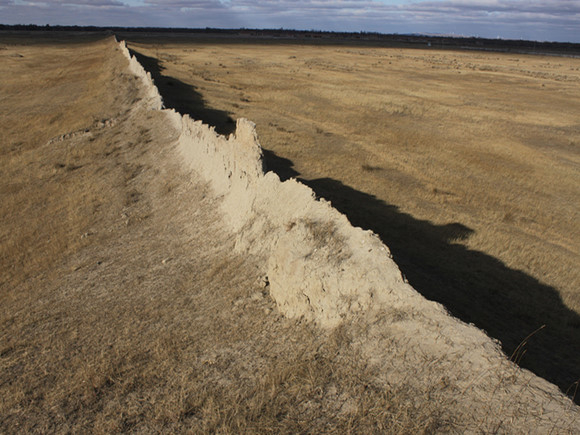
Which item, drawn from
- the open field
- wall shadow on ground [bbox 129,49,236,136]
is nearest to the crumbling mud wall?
the open field

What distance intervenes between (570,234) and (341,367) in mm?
10509

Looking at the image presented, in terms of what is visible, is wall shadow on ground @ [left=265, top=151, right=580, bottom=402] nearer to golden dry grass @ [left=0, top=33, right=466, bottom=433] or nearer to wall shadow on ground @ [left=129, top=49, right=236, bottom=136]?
golden dry grass @ [left=0, top=33, right=466, bottom=433]

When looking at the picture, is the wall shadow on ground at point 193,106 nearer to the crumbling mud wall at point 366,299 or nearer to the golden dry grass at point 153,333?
the golden dry grass at point 153,333

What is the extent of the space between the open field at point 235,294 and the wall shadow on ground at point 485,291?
0.05 m

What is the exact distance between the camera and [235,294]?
7.27 metres

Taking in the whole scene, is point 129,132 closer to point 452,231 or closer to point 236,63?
point 452,231

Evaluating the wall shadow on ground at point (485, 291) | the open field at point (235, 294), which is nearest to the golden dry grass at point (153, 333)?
the open field at point (235, 294)

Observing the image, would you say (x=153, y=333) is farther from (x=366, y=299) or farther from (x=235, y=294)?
(x=366, y=299)

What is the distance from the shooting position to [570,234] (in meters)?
12.6

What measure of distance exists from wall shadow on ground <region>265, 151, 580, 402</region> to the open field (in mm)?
52

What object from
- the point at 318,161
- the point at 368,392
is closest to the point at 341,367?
the point at 368,392

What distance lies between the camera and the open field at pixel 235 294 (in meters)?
4.71

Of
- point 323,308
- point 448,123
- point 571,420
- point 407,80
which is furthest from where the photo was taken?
point 407,80

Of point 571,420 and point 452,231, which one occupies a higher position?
point 571,420
